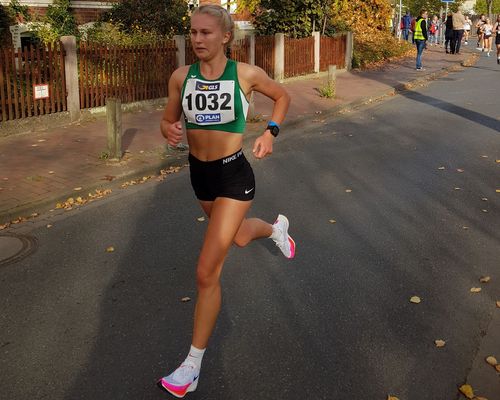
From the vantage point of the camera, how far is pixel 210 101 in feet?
10.6

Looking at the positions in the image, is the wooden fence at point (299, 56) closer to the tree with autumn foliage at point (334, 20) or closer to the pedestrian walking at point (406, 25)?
the tree with autumn foliage at point (334, 20)

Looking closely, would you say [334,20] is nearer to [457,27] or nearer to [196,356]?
[457,27]

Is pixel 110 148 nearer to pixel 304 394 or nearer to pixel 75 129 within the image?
pixel 75 129

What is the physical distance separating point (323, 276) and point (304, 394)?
1.59 meters

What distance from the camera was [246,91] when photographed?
10.9ft

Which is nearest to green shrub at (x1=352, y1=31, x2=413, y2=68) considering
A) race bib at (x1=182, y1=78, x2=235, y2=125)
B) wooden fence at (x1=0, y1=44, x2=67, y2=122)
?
wooden fence at (x1=0, y1=44, x2=67, y2=122)

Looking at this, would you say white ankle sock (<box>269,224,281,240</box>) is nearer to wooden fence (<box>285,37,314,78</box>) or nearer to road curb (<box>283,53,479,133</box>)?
road curb (<box>283,53,479,133</box>)

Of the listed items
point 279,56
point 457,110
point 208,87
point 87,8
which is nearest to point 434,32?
point 279,56

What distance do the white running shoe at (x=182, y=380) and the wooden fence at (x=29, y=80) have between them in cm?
820

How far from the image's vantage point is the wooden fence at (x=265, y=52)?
57.3 ft

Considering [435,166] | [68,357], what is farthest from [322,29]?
[68,357]

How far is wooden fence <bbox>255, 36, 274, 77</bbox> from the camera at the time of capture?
1747 centimetres

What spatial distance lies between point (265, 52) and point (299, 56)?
2.24 meters

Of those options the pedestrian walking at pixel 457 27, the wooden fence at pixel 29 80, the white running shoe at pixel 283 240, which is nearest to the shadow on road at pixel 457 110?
the white running shoe at pixel 283 240
